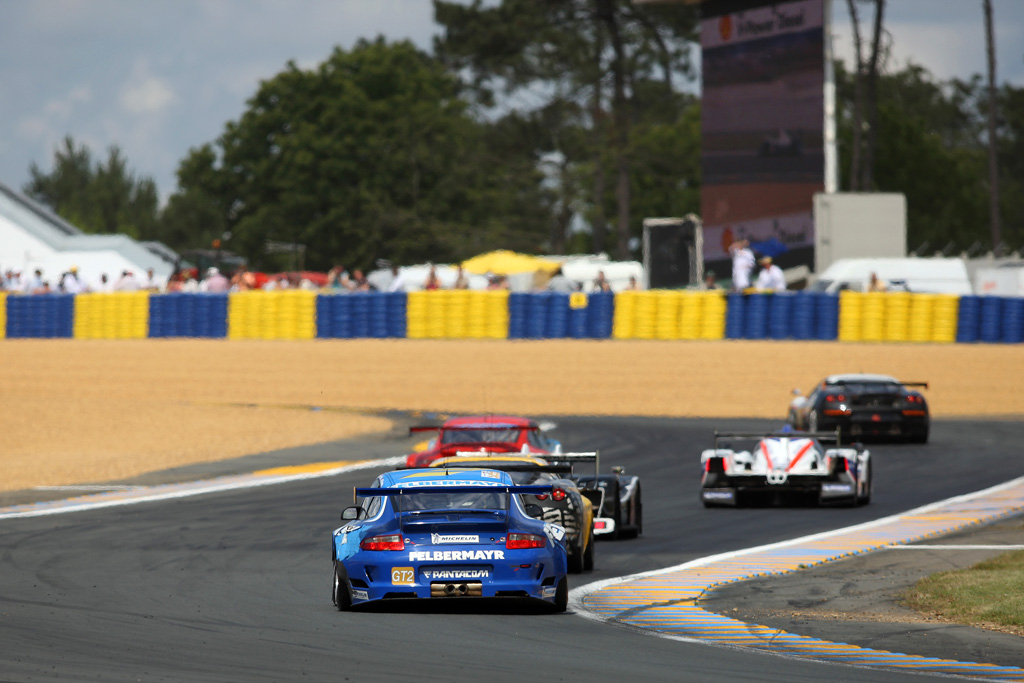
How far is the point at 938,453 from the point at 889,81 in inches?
3455

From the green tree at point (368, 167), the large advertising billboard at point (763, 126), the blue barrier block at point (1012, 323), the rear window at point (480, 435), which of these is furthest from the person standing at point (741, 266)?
the green tree at point (368, 167)

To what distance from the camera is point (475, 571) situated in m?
10.2

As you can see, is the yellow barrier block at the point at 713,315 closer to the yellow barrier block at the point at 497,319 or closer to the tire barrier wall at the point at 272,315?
the yellow barrier block at the point at 497,319

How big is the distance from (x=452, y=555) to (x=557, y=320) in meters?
25.1

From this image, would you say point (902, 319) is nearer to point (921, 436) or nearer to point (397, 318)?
point (921, 436)

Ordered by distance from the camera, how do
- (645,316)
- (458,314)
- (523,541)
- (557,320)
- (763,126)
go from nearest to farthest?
(523,541) < (645,316) < (557,320) < (458,314) < (763,126)

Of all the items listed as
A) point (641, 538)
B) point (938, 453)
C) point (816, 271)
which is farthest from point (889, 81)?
point (641, 538)

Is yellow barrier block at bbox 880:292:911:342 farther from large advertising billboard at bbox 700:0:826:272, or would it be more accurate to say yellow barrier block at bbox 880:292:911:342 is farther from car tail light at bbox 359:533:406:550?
car tail light at bbox 359:533:406:550

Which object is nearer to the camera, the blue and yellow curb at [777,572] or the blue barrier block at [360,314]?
the blue and yellow curb at [777,572]

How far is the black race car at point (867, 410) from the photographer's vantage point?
2664 centimetres

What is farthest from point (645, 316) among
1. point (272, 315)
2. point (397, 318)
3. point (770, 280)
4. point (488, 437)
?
point (488, 437)

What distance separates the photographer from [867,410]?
88.0ft

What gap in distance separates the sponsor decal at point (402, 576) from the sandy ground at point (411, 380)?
18.3 meters

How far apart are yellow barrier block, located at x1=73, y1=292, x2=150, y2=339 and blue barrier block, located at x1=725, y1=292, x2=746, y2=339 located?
13791mm
